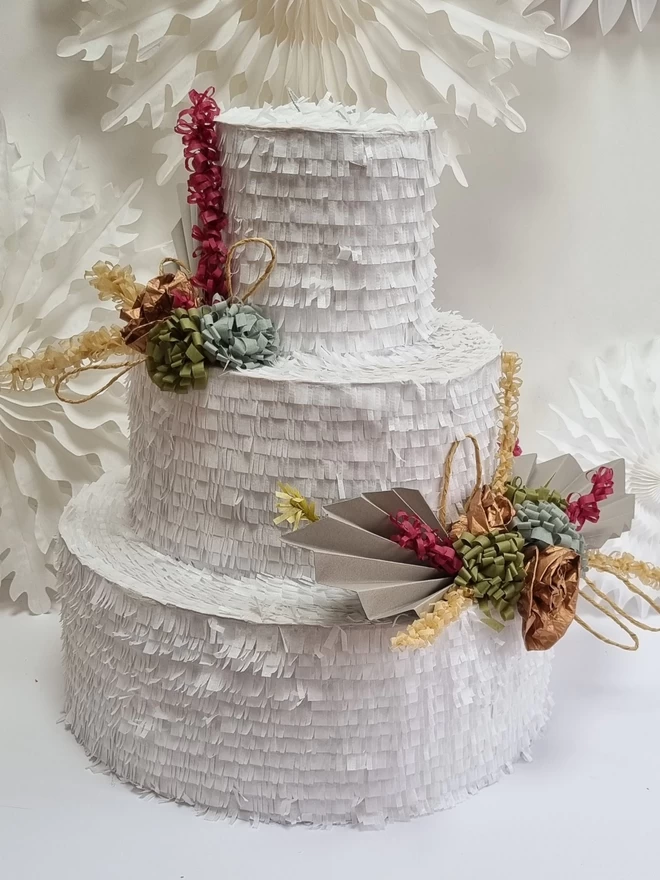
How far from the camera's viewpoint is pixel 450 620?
1.00 meters

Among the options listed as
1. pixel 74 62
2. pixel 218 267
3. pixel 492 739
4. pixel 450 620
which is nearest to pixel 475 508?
pixel 450 620

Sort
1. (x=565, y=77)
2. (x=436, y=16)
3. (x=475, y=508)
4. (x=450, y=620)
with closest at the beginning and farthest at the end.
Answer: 1. (x=450, y=620)
2. (x=475, y=508)
3. (x=436, y=16)
4. (x=565, y=77)

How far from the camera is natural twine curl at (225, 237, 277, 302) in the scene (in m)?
1.06

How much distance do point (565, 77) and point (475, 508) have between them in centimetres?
81

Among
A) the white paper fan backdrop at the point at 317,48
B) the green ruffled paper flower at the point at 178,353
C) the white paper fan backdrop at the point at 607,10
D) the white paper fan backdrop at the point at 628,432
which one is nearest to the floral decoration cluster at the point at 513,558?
the green ruffled paper flower at the point at 178,353

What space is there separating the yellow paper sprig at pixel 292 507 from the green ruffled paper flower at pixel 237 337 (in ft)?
0.48

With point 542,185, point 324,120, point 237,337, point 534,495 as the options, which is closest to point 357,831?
point 534,495

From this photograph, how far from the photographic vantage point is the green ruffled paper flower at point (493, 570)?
1058 mm

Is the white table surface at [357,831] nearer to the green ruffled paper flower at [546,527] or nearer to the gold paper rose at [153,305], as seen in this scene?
the green ruffled paper flower at [546,527]

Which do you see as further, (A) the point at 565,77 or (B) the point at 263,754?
(A) the point at 565,77

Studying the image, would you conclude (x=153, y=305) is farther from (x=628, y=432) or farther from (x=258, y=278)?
(x=628, y=432)

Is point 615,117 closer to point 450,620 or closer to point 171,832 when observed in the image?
point 450,620

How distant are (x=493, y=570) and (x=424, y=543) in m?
0.08

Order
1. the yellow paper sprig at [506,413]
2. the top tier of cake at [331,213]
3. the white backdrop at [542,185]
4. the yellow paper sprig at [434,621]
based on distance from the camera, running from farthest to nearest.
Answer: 1. the white backdrop at [542,185]
2. the yellow paper sprig at [506,413]
3. the top tier of cake at [331,213]
4. the yellow paper sprig at [434,621]
